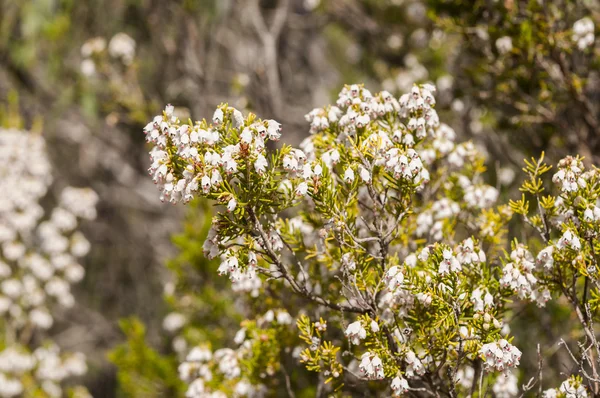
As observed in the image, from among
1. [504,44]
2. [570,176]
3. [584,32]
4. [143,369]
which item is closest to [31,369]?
[143,369]

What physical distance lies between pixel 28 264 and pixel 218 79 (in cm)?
507

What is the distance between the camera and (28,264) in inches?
296

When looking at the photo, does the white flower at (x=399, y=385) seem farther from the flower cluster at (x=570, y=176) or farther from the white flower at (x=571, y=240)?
the flower cluster at (x=570, y=176)

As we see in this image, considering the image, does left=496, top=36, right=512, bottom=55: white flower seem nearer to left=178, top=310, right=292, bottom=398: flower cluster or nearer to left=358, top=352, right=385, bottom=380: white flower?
left=178, top=310, right=292, bottom=398: flower cluster

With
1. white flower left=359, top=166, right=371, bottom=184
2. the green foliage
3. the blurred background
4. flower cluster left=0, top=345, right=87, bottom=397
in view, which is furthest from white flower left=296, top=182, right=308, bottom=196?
flower cluster left=0, top=345, right=87, bottom=397

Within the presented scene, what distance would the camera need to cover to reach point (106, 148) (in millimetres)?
11078

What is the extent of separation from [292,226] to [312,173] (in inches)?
34.1

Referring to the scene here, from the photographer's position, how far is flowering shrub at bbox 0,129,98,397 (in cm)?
739

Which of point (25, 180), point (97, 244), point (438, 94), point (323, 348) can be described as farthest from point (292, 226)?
point (97, 244)

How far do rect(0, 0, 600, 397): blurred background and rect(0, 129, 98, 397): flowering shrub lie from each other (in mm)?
744

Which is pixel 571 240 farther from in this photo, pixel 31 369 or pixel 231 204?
pixel 31 369

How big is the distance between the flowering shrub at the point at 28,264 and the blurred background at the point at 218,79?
2.44ft

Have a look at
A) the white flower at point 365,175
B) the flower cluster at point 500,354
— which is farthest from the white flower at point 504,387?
the white flower at point 365,175

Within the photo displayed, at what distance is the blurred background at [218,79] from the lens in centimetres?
570
